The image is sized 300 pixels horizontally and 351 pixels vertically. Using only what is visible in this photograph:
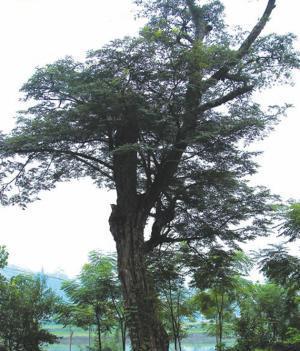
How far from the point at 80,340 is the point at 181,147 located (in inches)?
1383

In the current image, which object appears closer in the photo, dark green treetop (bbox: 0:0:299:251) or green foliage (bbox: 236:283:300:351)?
dark green treetop (bbox: 0:0:299:251)

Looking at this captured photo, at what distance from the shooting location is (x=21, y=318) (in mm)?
8852

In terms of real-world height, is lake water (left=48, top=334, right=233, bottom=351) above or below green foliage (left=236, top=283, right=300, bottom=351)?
below

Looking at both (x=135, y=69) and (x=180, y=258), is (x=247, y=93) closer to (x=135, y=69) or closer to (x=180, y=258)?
(x=135, y=69)

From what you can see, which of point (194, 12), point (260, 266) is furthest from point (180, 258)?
point (194, 12)

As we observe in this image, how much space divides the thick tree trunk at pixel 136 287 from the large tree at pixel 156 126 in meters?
0.02

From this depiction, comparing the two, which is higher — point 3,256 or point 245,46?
point 245,46

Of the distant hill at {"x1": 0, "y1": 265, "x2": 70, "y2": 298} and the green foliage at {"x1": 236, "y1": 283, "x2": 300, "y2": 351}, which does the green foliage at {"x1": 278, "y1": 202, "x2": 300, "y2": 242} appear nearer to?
the green foliage at {"x1": 236, "y1": 283, "x2": 300, "y2": 351}

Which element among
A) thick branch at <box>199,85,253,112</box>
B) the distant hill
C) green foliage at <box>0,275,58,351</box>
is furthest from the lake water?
thick branch at <box>199,85,253,112</box>

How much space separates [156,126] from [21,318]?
5.42 m

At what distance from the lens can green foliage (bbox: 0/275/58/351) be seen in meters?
8.78

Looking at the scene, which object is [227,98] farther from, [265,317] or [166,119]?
[265,317]

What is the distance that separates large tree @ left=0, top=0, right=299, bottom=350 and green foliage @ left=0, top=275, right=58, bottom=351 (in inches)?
92.9

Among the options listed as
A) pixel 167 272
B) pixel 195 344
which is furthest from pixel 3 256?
pixel 195 344
